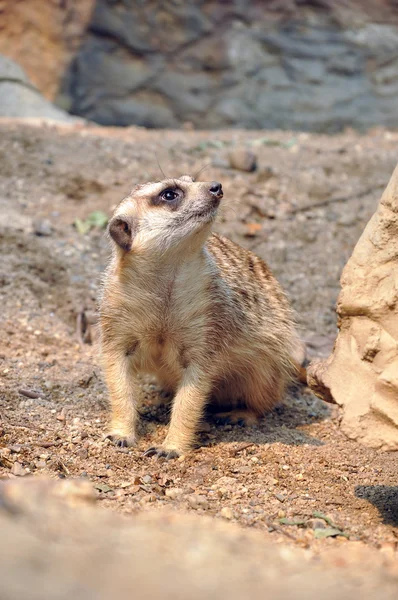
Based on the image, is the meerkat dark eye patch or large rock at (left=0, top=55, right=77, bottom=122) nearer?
the meerkat dark eye patch

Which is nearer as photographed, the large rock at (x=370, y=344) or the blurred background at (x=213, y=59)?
the large rock at (x=370, y=344)

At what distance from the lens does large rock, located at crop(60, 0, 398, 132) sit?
865 centimetres

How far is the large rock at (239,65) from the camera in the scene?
8.65m

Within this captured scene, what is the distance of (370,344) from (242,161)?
4067 millimetres

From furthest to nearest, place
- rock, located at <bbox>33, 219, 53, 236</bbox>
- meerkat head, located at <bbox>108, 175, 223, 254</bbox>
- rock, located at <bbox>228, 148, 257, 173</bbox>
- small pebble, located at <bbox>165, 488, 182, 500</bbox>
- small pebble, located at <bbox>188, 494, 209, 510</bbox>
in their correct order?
rock, located at <bbox>228, 148, 257, 173</bbox> → rock, located at <bbox>33, 219, 53, 236</bbox> → meerkat head, located at <bbox>108, 175, 223, 254</bbox> → small pebble, located at <bbox>165, 488, 182, 500</bbox> → small pebble, located at <bbox>188, 494, 209, 510</bbox>

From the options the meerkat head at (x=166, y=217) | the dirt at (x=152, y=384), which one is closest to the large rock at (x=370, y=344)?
the dirt at (x=152, y=384)

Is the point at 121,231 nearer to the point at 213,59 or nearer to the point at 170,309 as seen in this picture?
the point at 170,309

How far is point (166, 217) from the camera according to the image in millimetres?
3400

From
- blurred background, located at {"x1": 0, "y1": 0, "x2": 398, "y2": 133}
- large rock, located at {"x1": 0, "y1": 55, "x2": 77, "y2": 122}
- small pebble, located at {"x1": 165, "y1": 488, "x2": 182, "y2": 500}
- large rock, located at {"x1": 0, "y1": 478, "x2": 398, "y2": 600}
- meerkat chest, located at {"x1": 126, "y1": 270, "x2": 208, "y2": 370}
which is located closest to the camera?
large rock, located at {"x1": 0, "y1": 478, "x2": 398, "y2": 600}

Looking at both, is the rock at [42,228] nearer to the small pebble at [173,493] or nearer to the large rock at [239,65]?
the small pebble at [173,493]

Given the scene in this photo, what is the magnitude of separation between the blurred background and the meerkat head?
5.65 m

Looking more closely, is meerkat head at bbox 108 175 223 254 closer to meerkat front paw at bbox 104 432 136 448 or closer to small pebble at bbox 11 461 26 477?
meerkat front paw at bbox 104 432 136 448

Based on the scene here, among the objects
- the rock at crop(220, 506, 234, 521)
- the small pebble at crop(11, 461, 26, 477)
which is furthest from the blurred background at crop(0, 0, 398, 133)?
the rock at crop(220, 506, 234, 521)

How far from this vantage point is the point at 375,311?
2.62 metres
